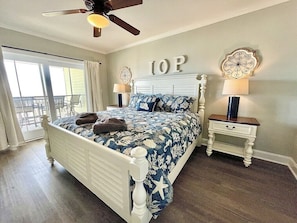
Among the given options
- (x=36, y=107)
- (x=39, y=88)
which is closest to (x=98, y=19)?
(x=39, y=88)

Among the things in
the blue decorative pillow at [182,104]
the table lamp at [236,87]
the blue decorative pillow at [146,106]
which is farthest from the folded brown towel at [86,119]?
the table lamp at [236,87]

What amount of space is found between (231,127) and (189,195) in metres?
1.27

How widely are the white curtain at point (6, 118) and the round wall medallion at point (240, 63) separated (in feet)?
13.8

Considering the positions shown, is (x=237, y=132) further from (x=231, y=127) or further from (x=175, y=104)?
(x=175, y=104)

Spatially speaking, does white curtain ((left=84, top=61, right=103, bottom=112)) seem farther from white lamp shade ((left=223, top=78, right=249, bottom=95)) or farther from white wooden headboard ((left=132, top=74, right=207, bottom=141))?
white lamp shade ((left=223, top=78, right=249, bottom=95))

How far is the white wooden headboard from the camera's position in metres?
2.65

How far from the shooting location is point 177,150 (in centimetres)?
154

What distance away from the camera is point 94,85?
409cm

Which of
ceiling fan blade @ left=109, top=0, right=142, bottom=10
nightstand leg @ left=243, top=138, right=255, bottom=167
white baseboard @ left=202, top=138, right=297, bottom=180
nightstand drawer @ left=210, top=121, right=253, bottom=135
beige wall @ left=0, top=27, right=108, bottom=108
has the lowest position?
white baseboard @ left=202, top=138, right=297, bottom=180

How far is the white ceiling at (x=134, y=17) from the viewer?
1979 millimetres

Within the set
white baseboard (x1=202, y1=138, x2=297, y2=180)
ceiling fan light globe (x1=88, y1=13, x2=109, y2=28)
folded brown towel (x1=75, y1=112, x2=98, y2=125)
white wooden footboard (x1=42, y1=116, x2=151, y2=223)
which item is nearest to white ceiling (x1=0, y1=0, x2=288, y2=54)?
ceiling fan light globe (x1=88, y1=13, x2=109, y2=28)

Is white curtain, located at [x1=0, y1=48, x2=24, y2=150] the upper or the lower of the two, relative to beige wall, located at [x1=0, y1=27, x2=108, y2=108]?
lower

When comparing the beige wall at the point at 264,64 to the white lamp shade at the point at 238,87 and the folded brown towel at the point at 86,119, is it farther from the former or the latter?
the folded brown towel at the point at 86,119

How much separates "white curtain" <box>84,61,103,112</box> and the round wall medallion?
11.3 ft
